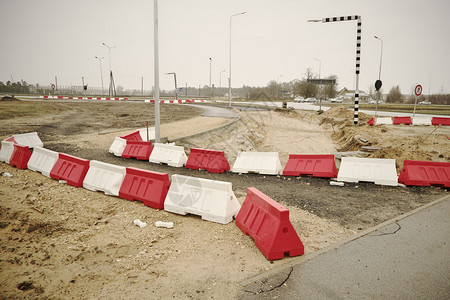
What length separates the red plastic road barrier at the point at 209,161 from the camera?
31.9ft

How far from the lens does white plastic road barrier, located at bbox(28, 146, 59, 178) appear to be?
8602 mm

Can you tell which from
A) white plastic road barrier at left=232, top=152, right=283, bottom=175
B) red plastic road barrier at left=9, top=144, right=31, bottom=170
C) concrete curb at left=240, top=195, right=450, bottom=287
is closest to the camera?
concrete curb at left=240, top=195, right=450, bottom=287

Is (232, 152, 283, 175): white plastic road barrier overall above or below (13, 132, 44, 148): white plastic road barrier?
below

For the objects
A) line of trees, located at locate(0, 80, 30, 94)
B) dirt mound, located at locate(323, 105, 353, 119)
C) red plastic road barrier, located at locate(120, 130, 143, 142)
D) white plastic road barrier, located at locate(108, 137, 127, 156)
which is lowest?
white plastic road barrier, located at locate(108, 137, 127, 156)

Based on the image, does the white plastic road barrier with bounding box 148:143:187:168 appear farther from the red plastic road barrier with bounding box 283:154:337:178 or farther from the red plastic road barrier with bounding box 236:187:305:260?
the red plastic road barrier with bounding box 236:187:305:260

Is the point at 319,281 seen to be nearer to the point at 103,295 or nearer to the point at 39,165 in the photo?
the point at 103,295

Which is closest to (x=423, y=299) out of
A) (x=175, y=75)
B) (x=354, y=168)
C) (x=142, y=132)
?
(x=354, y=168)

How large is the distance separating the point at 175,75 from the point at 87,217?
194 ft

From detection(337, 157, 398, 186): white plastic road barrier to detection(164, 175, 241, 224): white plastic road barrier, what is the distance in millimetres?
4348

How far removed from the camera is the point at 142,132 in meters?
14.2

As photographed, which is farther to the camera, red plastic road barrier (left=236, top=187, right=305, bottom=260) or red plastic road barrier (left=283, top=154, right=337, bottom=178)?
red plastic road barrier (left=283, top=154, right=337, bottom=178)

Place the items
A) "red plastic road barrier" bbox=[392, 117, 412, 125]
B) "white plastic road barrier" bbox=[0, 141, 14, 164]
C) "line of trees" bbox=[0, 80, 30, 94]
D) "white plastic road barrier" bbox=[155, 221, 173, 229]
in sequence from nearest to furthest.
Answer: "white plastic road barrier" bbox=[155, 221, 173, 229], "white plastic road barrier" bbox=[0, 141, 14, 164], "red plastic road barrier" bbox=[392, 117, 412, 125], "line of trees" bbox=[0, 80, 30, 94]

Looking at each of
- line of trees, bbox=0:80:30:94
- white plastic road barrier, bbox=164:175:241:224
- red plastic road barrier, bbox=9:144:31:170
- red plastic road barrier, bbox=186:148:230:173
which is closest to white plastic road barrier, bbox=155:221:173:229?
white plastic road barrier, bbox=164:175:241:224

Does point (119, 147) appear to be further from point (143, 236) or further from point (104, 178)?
point (143, 236)
